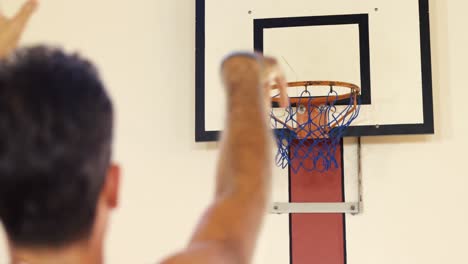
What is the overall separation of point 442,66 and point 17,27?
2354 millimetres

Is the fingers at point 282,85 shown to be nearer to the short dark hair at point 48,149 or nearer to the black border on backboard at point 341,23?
the short dark hair at point 48,149

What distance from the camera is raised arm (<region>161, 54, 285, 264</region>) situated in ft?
2.92

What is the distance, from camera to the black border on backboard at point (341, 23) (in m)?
3.45

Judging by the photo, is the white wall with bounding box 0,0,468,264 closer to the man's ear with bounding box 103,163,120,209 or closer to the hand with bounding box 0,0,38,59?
the hand with bounding box 0,0,38,59

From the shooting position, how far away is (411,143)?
3492 mm

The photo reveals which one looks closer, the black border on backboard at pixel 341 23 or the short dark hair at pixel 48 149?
the short dark hair at pixel 48 149

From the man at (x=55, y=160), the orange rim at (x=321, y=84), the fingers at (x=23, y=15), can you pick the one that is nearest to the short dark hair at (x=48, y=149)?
the man at (x=55, y=160)

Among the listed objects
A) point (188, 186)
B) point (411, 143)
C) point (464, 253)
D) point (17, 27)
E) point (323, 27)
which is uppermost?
point (323, 27)

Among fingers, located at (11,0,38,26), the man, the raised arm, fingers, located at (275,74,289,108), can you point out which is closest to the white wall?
fingers, located at (11,0,38,26)

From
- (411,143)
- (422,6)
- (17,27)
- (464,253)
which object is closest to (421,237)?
(464,253)

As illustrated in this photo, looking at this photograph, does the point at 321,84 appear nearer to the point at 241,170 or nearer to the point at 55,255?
the point at 241,170

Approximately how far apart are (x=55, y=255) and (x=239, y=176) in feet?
1.10

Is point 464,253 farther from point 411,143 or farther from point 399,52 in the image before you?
point 399,52

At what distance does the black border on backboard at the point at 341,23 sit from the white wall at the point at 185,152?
0.32m
